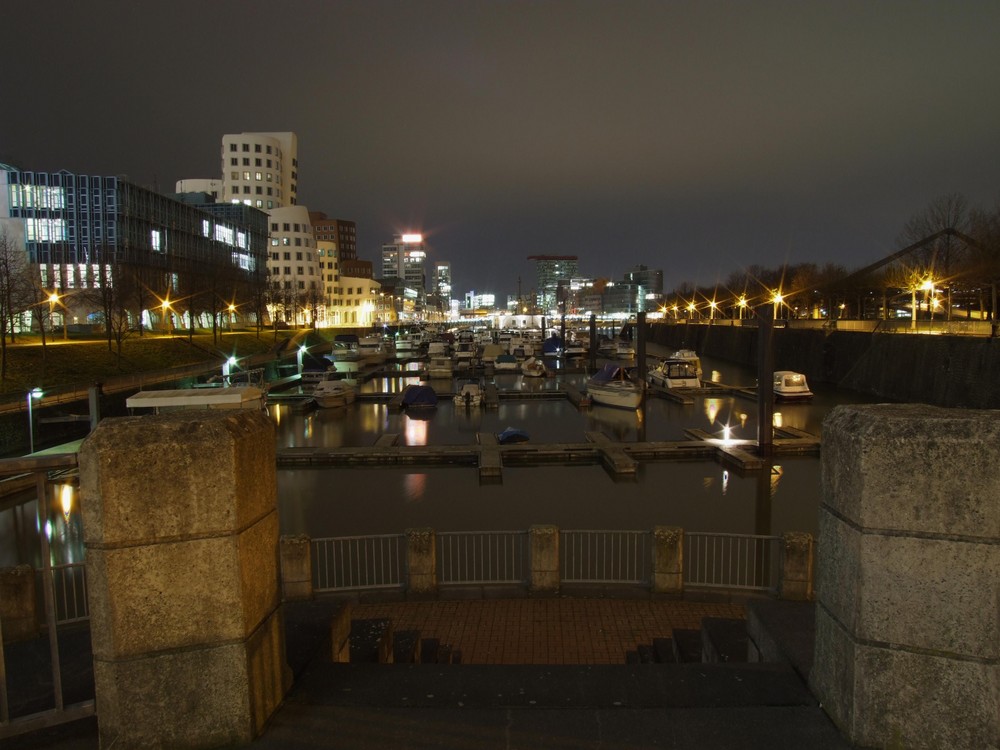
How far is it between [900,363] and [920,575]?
162ft

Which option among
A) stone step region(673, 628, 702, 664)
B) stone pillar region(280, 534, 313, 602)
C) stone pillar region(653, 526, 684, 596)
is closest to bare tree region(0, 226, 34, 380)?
stone pillar region(280, 534, 313, 602)

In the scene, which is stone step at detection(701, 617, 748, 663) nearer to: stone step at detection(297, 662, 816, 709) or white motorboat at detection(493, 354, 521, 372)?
stone step at detection(297, 662, 816, 709)

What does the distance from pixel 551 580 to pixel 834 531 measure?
6.39 metres

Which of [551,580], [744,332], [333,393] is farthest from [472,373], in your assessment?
[551,580]

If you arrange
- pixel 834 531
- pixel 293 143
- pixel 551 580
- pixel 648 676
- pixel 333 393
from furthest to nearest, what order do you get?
pixel 293 143
pixel 333 393
pixel 551 580
pixel 648 676
pixel 834 531

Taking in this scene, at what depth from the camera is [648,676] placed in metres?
5.00

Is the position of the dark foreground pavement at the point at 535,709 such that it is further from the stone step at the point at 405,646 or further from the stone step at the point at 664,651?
the stone step at the point at 664,651

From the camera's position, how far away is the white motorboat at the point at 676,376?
46.8 m

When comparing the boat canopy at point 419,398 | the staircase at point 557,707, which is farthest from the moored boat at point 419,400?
the staircase at point 557,707

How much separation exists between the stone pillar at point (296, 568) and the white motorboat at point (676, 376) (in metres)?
40.1

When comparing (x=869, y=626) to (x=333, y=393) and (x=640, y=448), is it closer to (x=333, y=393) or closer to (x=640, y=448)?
(x=640, y=448)

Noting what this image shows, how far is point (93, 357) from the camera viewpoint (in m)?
51.4

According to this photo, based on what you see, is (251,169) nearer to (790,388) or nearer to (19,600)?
(790,388)

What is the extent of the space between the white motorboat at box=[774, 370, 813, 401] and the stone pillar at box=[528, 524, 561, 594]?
1486 inches
